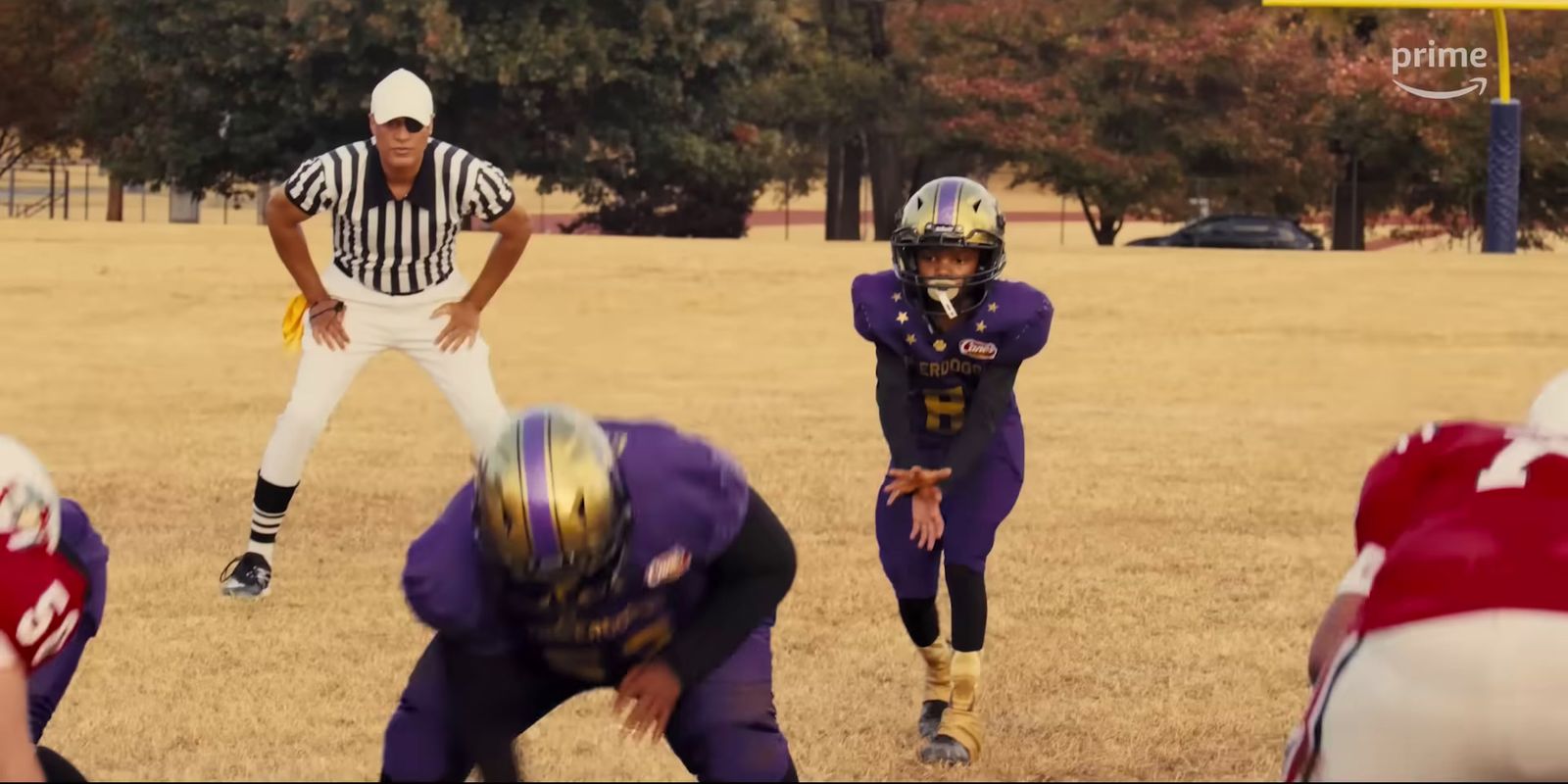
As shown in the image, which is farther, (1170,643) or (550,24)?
(550,24)

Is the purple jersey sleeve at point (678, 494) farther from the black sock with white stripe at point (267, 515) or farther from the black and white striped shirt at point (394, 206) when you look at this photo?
the black and white striped shirt at point (394, 206)

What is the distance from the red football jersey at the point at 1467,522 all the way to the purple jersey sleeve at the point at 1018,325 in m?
2.49

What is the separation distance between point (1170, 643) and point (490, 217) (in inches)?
129

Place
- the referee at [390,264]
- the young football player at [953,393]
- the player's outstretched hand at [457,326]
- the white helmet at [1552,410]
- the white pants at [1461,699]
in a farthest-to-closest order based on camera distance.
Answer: the player's outstretched hand at [457,326]
the referee at [390,264]
the young football player at [953,393]
the white helmet at [1552,410]
the white pants at [1461,699]

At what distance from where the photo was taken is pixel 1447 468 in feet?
11.2

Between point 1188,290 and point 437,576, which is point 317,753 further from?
point 1188,290

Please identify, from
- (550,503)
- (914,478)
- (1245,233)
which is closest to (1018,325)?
(914,478)

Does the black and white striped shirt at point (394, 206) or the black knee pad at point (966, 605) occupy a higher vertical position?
the black and white striped shirt at point (394, 206)

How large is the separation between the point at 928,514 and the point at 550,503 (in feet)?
8.12

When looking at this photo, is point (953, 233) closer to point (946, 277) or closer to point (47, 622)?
point (946, 277)

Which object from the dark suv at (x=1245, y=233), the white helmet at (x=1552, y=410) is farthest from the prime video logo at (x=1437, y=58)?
the white helmet at (x=1552, y=410)

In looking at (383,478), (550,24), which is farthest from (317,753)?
(550,24)

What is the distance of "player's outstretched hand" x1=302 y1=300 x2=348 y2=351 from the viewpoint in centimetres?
859

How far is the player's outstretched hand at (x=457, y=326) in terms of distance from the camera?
28.5ft
